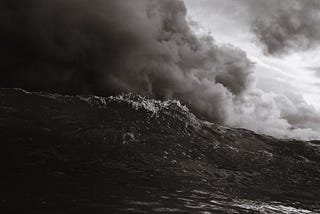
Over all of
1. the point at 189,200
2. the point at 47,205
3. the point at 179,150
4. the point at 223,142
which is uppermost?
the point at 223,142

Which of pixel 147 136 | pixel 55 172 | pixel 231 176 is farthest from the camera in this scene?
pixel 147 136

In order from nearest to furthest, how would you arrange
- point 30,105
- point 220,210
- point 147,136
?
point 220,210, point 147,136, point 30,105

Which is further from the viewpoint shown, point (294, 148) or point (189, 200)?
point (294, 148)

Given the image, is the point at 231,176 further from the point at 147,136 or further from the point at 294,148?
the point at 294,148

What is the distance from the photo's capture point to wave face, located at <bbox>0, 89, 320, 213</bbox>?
97.9ft

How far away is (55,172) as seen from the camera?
1609 inches

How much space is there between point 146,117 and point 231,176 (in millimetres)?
105139

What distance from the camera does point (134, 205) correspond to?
91.1 ft

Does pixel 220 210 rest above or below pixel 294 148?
below

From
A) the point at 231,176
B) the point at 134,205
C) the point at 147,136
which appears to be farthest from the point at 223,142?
the point at 134,205

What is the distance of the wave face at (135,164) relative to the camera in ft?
97.9

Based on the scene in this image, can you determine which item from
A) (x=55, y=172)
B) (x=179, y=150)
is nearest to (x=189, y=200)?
(x=55, y=172)

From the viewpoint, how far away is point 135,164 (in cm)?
6656

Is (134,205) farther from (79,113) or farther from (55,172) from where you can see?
(79,113)
